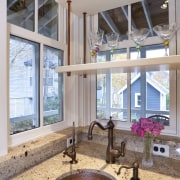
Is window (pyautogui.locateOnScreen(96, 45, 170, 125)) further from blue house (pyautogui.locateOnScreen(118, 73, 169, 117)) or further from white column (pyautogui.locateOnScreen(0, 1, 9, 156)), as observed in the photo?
white column (pyautogui.locateOnScreen(0, 1, 9, 156))

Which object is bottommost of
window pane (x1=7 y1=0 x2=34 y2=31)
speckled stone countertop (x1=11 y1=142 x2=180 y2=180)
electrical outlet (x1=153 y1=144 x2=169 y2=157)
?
speckled stone countertop (x1=11 y1=142 x2=180 y2=180)

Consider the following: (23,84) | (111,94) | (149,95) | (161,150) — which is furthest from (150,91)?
(23,84)

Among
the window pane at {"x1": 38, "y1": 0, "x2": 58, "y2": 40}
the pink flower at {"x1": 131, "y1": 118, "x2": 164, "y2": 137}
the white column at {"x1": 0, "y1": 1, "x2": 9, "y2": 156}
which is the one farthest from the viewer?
the window pane at {"x1": 38, "y1": 0, "x2": 58, "y2": 40}

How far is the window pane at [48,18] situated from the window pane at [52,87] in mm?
135

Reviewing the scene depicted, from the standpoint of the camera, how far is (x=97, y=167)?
119cm

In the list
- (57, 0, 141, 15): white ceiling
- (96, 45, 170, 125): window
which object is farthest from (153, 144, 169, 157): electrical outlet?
(57, 0, 141, 15): white ceiling

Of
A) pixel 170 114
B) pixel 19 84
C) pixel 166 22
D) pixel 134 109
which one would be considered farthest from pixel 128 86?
pixel 19 84

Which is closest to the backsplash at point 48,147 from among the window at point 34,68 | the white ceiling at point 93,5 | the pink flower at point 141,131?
the window at point 34,68

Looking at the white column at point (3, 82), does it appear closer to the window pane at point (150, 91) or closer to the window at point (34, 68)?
the window at point (34, 68)

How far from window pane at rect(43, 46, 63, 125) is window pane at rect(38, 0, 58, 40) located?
14 centimetres

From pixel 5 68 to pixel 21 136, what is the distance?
0.51m

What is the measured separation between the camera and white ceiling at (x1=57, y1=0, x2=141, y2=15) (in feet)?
4.86

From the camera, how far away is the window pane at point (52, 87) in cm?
151

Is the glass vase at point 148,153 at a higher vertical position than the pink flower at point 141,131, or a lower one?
lower
